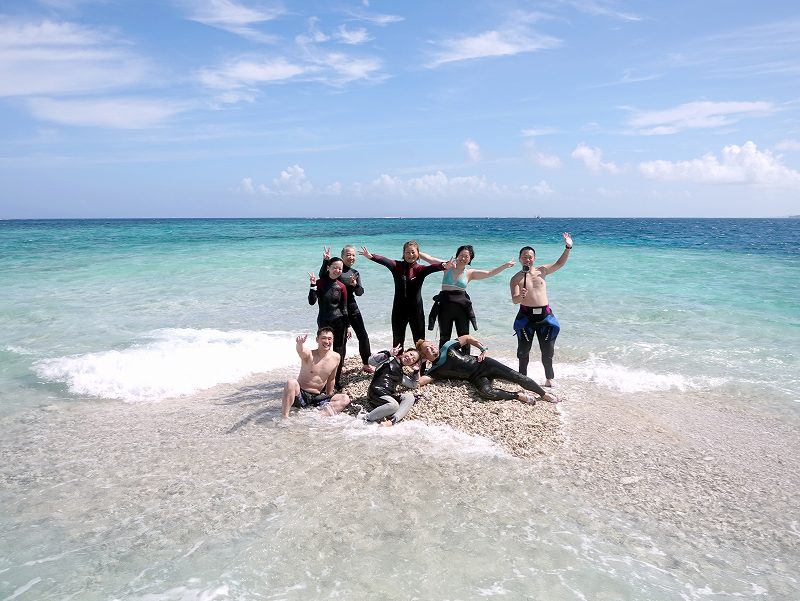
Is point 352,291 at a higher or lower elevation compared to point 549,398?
higher

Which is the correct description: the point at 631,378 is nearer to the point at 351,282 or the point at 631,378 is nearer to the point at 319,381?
the point at 351,282

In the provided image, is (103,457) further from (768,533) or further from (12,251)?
(12,251)

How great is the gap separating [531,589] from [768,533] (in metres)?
2.41

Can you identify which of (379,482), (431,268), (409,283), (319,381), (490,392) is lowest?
(379,482)

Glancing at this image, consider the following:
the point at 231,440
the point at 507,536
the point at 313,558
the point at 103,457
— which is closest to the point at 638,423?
the point at 507,536

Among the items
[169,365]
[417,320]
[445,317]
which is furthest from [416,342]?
[169,365]

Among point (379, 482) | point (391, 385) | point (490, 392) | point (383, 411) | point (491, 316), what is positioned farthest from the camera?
point (491, 316)

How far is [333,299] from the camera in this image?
301 inches

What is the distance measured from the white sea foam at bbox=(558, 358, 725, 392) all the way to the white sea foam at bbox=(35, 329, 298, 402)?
5069 millimetres

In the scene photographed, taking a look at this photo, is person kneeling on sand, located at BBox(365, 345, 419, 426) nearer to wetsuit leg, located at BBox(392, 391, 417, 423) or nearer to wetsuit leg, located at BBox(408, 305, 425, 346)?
wetsuit leg, located at BBox(392, 391, 417, 423)

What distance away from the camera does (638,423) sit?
7051mm

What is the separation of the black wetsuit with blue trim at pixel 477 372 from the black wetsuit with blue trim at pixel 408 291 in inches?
26.3

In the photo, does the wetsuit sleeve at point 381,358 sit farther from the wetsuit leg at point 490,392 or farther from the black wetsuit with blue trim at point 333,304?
the wetsuit leg at point 490,392

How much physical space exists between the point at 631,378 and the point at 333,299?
16.9ft
